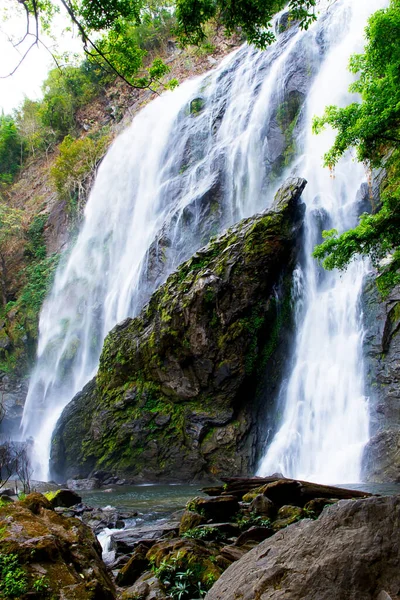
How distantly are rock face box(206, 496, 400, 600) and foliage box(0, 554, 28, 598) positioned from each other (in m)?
1.50

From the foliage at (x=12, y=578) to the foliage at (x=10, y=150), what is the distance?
1900 inches

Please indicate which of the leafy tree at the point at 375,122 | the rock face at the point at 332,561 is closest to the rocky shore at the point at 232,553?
the rock face at the point at 332,561

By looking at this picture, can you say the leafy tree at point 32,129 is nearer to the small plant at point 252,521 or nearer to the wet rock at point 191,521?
the wet rock at point 191,521

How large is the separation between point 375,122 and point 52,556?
8347 mm

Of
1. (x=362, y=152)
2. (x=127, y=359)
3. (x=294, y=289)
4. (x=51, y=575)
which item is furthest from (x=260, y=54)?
(x=51, y=575)

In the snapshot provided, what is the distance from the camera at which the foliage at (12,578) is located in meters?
3.68

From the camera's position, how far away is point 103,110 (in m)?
43.4

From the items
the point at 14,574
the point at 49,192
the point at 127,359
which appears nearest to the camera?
the point at 14,574

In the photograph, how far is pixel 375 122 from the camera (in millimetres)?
8523

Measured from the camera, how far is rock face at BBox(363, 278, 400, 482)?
12.1 metres

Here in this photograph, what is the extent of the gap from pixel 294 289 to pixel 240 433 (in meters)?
5.62

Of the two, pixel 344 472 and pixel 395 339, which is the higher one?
pixel 395 339

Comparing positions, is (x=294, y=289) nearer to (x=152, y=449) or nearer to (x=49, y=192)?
(x=152, y=449)

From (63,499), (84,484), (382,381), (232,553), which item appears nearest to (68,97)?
(84,484)
